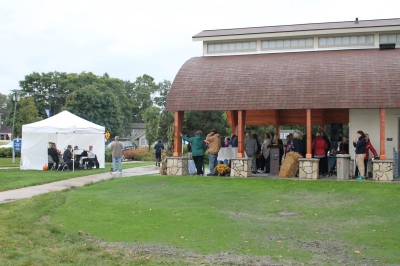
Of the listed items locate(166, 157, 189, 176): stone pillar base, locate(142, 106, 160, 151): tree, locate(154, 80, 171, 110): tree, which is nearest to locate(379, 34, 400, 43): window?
locate(166, 157, 189, 176): stone pillar base

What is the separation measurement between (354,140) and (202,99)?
606 cm

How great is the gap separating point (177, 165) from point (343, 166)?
6.43 metres

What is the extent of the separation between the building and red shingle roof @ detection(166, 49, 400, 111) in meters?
0.03

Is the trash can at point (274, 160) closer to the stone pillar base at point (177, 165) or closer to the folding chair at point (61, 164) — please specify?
the stone pillar base at point (177, 165)

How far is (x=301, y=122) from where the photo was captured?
25469 millimetres

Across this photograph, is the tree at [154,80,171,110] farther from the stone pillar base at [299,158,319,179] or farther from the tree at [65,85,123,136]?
the stone pillar base at [299,158,319,179]

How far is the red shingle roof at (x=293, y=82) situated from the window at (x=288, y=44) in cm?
78

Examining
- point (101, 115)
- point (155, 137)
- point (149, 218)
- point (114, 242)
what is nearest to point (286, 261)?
point (114, 242)

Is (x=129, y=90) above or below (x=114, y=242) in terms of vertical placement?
above

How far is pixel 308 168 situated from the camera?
59.7 feet

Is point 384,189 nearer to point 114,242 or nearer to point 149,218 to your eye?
point 149,218

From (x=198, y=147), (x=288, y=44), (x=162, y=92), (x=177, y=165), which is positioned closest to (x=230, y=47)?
(x=288, y=44)

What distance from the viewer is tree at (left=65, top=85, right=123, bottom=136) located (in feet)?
192

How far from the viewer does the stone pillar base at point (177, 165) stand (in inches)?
781
